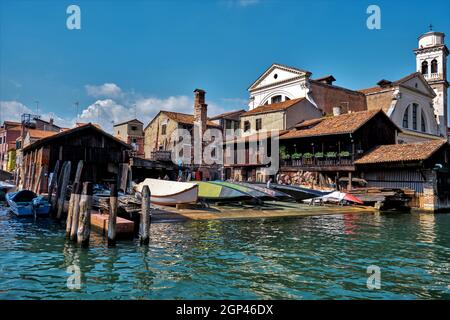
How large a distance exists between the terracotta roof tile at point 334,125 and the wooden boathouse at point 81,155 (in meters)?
14.3

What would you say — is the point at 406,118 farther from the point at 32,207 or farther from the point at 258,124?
the point at 32,207

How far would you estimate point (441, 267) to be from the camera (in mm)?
9375

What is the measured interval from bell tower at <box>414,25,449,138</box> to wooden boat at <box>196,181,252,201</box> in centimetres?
3678

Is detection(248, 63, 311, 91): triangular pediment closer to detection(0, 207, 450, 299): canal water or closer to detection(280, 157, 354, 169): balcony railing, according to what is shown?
detection(280, 157, 354, 169): balcony railing

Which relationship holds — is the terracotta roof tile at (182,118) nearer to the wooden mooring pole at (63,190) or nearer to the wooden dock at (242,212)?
the wooden dock at (242,212)

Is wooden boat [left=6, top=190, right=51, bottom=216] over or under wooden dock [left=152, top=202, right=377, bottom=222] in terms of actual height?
over

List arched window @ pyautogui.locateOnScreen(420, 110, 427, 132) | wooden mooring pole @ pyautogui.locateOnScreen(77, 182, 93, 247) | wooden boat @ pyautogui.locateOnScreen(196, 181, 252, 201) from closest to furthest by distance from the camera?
wooden mooring pole @ pyautogui.locateOnScreen(77, 182, 93, 247) < wooden boat @ pyautogui.locateOnScreen(196, 181, 252, 201) < arched window @ pyautogui.locateOnScreen(420, 110, 427, 132)

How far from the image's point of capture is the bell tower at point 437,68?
150 ft

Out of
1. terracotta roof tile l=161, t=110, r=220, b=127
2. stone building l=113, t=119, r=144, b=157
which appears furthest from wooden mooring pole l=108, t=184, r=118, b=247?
stone building l=113, t=119, r=144, b=157

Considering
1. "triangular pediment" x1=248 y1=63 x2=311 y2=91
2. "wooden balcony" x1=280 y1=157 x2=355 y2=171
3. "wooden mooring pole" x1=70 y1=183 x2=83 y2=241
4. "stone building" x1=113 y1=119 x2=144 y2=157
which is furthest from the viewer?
"stone building" x1=113 y1=119 x2=144 y2=157

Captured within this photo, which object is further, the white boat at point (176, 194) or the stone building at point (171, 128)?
the stone building at point (171, 128)

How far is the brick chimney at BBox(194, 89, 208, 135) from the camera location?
1470 inches

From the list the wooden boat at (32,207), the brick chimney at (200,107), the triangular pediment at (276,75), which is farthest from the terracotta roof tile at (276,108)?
the wooden boat at (32,207)
